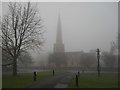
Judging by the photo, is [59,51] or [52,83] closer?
[52,83]

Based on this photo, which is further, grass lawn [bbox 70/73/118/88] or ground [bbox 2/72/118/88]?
grass lawn [bbox 70/73/118/88]

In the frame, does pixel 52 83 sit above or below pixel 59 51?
above

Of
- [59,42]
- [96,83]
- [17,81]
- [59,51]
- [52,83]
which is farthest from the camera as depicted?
[59,42]

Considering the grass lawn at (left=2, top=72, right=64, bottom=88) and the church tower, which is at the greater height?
the church tower

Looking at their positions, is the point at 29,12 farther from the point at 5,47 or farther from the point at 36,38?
the point at 5,47

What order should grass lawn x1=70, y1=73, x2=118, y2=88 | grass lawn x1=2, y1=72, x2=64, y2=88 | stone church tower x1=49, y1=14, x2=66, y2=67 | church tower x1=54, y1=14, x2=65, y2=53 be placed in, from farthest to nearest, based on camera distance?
church tower x1=54, y1=14, x2=65, y2=53 < stone church tower x1=49, y1=14, x2=66, y2=67 < grass lawn x1=70, y1=73, x2=118, y2=88 < grass lawn x1=2, y1=72, x2=64, y2=88

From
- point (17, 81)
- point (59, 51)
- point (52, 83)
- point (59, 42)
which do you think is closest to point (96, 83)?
point (52, 83)

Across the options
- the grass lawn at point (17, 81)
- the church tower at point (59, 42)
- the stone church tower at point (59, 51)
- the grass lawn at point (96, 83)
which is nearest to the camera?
the grass lawn at point (17, 81)

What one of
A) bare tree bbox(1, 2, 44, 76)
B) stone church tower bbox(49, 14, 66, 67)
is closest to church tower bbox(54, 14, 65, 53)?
stone church tower bbox(49, 14, 66, 67)

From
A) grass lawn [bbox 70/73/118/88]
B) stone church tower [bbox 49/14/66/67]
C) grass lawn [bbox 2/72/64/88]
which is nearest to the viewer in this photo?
grass lawn [bbox 2/72/64/88]

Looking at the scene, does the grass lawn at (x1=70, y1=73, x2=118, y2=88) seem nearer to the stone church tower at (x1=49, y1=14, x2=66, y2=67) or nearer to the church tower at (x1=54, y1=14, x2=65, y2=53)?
the stone church tower at (x1=49, y1=14, x2=66, y2=67)

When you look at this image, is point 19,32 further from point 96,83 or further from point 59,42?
point 59,42

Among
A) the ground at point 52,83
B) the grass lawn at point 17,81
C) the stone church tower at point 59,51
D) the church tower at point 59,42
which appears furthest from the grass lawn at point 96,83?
the church tower at point 59,42

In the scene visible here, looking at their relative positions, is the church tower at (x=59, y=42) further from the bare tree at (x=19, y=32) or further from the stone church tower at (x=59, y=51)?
the bare tree at (x=19, y=32)
